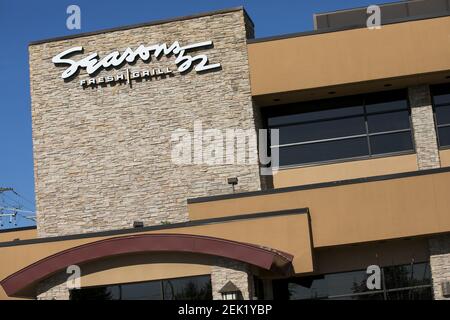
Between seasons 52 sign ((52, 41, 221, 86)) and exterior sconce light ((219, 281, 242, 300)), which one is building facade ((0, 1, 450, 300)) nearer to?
seasons 52 sign ((52, 41, 221, 86))

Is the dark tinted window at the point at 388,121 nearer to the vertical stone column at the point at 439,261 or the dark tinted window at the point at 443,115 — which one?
the dark tinted window at the point at 443,115

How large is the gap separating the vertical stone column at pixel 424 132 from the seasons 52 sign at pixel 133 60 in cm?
711

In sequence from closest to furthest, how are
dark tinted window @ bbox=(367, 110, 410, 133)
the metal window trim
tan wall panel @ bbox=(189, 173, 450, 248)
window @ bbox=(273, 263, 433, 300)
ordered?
tan wall panel @ bbox=(189, 173, 450, 248)
window @ bbox=(273, 263, 433, 300)
the metal window trim
dark tinted window @ bbox=(367, 110, 410, 133)

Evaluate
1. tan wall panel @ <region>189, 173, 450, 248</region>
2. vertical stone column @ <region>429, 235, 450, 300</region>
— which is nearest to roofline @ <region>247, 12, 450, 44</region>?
tan wall panel @ <region>189, 173, 450, 248</region>

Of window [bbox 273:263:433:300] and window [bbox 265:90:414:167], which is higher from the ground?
window [bbox 265:90:414:167]

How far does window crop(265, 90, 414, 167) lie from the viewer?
27.8 metres

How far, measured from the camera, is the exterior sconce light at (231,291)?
68.3 ft

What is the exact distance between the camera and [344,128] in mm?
28125

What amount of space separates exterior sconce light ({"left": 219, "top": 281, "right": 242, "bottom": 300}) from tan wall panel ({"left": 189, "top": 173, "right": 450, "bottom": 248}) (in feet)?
13.9

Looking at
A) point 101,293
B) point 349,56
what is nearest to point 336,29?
point 349,56

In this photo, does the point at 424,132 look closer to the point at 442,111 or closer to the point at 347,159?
the point at 442,111

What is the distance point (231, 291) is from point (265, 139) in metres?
8.49
